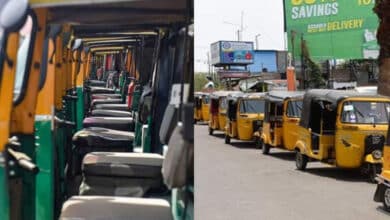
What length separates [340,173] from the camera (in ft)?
Result: 41.2

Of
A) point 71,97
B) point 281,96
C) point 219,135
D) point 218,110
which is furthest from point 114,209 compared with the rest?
point 219,135

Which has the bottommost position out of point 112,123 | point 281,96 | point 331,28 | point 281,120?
point 281,120

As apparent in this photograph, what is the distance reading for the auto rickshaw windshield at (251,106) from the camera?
1806cm

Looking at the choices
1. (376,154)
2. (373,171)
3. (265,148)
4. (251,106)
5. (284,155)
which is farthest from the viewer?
(251,106)

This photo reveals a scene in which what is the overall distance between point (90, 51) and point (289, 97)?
13.2 meters

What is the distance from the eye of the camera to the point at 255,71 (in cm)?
3400

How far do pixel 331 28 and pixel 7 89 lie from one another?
90.0ft

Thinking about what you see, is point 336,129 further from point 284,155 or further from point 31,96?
point 31,96

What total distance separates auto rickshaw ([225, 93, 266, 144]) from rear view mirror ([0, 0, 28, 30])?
15913 mm

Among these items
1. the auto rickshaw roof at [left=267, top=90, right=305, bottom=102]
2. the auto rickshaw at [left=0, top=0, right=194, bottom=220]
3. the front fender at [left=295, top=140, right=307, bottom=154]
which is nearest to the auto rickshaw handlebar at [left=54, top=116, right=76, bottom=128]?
the auto rickshaw at [left=0, top=0, right=194, bottom=220]

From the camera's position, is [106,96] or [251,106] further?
[251,106]

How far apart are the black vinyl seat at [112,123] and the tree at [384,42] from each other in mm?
11390

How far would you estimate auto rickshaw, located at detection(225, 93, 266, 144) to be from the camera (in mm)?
17812

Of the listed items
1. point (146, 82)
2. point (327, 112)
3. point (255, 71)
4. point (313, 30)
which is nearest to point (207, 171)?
point (327, 112)
